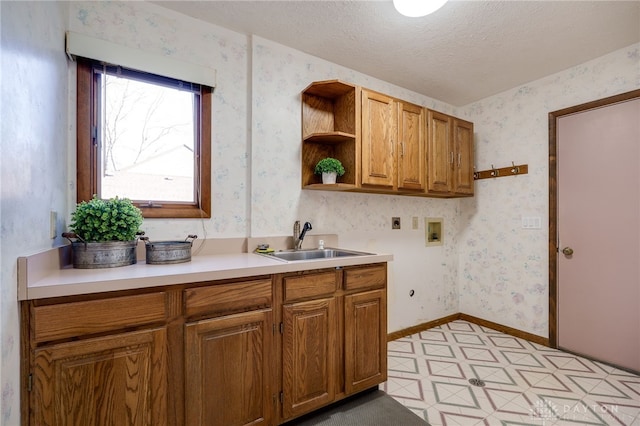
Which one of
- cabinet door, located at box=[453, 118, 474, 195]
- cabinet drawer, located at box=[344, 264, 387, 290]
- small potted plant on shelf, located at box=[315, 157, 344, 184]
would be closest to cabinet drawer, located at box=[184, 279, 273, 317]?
cabinet drawer, located at box=[344, 264, 387, 290]

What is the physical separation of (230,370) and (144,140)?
58.0 inches

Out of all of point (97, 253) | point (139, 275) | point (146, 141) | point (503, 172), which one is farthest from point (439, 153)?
point (97, 253)

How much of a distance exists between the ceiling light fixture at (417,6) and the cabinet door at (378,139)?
1.97 feet

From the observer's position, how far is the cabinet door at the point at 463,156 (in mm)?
2810

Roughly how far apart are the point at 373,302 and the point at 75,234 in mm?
1651

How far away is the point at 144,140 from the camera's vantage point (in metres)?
1.84

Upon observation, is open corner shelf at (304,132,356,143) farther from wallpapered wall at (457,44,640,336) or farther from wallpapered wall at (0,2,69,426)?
wallpapered wall at (457,44,640,336)

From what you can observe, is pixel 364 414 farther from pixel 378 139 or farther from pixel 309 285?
pixel 378 139

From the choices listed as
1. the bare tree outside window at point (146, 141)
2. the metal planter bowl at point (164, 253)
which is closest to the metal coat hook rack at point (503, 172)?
the bare tree outside window at point (146, 141)

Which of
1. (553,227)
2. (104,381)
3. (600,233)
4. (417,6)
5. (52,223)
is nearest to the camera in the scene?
(104,381)

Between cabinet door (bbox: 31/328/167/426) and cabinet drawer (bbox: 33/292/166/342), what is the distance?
0.04 meters

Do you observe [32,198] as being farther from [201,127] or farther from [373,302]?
[373,302]

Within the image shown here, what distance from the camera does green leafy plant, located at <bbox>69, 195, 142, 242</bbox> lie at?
134 centimetres

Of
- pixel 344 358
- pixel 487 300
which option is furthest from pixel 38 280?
pixel 487 300
